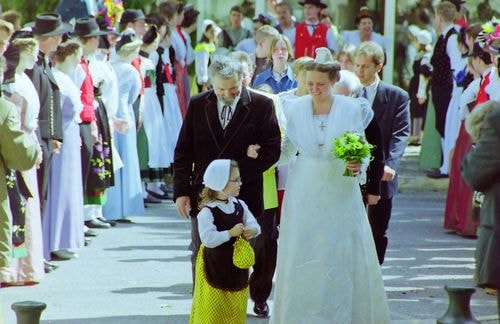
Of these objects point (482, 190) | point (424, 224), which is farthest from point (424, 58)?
point (482, 190)

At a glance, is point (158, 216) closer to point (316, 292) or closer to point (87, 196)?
point (87, 196)

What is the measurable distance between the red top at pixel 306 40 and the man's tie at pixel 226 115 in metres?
11.2

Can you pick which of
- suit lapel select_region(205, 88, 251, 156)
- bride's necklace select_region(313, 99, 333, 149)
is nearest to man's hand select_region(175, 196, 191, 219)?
suit lapel select_region(205, 88, 251, 156)

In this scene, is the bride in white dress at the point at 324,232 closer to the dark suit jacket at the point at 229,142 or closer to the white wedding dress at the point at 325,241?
the white wedding dress at the point at 325,241

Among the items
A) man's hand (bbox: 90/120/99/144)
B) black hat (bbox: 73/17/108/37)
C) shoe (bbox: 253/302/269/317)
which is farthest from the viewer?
black hat (bbox: 73/17/108/37)

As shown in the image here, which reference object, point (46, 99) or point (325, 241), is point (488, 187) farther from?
point (46, 99)

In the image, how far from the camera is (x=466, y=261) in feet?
42.9

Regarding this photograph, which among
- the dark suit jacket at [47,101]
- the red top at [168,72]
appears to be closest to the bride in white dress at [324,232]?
the dark suit jacket at [47,101]

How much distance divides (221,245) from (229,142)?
774 millimetres

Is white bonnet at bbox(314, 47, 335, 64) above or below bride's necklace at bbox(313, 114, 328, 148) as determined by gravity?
above

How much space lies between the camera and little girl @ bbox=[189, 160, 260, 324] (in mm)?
8422

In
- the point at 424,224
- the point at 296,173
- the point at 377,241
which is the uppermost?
the point at 296,173

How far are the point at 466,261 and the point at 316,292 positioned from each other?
177 inches

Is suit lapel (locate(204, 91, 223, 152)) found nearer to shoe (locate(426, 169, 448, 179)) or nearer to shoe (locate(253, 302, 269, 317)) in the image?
shoe (locate(253, 302, 269, 317))
